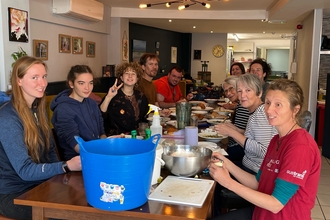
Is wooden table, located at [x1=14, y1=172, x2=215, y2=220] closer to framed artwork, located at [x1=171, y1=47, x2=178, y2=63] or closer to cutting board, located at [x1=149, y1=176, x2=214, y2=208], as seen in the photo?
cutting board, located at [x1=149, y1=176, x2=214, y2=208]

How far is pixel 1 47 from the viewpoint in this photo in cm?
358

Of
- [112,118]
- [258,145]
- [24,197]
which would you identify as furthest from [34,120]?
[258,145]

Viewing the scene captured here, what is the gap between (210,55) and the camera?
12.1m

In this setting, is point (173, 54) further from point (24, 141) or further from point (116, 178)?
point (116, 178)

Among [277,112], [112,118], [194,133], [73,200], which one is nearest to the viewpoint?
[73,200]

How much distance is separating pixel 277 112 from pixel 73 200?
0.93 meters

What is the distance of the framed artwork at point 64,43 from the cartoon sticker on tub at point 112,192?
4.76m

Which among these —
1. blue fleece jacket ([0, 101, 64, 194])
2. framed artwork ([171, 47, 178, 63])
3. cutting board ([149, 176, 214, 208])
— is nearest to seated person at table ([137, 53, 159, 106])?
blue fleece jacket ([0, 101, 64, 194])

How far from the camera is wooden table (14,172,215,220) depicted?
1.23m

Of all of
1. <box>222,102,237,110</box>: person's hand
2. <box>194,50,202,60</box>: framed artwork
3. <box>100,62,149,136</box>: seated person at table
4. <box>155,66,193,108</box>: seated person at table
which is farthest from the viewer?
<box>194,50,202,60</box>: framed artwork

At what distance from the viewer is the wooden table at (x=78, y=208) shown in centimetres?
123

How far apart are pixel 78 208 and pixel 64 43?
4.81 meters

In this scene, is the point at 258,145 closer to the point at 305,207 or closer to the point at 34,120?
the point at 305,207

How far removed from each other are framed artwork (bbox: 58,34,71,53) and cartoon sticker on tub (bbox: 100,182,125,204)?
15.6 ft
